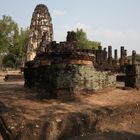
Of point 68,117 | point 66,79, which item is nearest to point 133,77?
point 66,79

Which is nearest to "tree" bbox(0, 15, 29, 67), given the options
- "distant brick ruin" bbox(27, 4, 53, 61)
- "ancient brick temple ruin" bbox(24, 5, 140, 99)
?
"distant brick ruin" bbox(27, 4, 53, 61)

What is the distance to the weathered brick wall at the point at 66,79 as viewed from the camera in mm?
7664

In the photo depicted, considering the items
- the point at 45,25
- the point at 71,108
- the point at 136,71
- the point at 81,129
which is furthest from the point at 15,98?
the point at 45,25

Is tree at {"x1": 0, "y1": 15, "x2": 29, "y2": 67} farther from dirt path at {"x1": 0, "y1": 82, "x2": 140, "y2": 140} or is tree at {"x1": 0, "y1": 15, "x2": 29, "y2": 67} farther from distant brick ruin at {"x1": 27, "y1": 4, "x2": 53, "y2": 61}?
dirt path at {"x1": 0, "y1": 82, "x2": 140, "y2": 140}

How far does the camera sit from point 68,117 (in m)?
5.87

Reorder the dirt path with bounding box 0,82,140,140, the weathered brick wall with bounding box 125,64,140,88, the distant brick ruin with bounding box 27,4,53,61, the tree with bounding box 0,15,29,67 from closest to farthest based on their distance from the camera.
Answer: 1. the dirt path with bounding box 0,82,140,140
2. the weathered brick wall with bounding box 125,64,140,88
3. the distant brick ruin with bounding box 27,4,53,61
4. the tree with bounding box 0,15,29,67

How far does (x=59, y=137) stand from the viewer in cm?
561

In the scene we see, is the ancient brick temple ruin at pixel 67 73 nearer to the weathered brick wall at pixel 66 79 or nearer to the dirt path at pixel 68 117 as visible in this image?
the weathered brick wall at pixel 66 79

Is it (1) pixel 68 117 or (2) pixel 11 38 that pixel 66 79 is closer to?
(1) pixel 68 117

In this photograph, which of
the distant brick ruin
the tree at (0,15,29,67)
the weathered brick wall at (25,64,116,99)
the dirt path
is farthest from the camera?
the tree at (0,15,29,67)

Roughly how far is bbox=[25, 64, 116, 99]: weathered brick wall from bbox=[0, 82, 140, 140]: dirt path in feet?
1.23

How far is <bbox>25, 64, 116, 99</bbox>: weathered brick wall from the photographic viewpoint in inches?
302

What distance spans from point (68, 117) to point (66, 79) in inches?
81.4

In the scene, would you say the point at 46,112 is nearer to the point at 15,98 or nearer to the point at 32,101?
the point at 32,101
